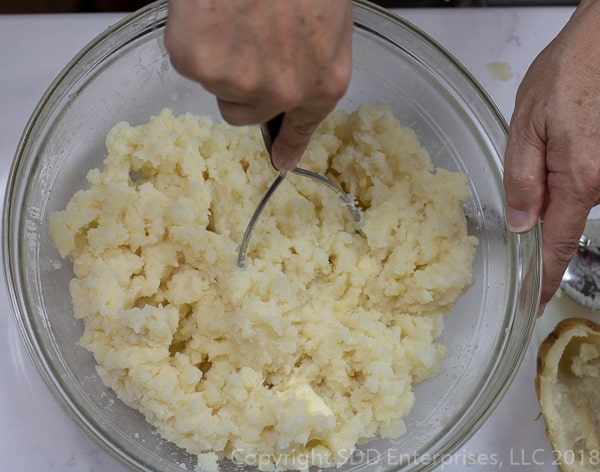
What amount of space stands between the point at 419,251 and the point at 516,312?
Answer: 0.23 meters

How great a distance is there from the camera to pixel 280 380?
4.06 feet

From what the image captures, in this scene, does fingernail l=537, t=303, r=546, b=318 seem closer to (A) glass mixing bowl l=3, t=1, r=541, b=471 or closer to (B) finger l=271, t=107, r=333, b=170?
(A) glass mixing bowl l=3, t=1, r=541, b=471

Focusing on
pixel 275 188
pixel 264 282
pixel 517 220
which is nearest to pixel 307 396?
pixel 264 282

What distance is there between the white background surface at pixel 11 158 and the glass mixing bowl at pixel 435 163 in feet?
0.55

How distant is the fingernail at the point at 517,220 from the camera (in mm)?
1195

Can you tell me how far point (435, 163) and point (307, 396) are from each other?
590mm

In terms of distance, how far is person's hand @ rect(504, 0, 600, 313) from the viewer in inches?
43.9

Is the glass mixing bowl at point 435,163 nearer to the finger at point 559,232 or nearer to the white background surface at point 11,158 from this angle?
the finger at point 559,232

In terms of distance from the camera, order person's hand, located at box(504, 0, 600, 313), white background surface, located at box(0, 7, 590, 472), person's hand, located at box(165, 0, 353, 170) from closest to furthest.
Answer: person's hand, located at box(165, 0, 353, 170) < person's hand, located at box(504, 0, 600, 313) < white background surface, located at box(0, 7, 590, 472)

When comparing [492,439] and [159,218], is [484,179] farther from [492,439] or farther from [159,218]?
[159,218]

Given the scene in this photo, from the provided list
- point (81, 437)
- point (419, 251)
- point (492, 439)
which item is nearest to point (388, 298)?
point (419, 251)

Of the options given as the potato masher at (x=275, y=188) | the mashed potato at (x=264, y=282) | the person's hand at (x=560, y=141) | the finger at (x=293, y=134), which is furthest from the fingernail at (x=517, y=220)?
the finger at (x=293, y=134)

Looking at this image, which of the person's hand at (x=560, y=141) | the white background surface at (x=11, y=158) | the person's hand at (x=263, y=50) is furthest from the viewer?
the white background surface at (x=11, y=158)

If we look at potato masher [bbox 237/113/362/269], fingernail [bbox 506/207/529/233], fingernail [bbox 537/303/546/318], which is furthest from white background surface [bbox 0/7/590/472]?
potato masher [bbox 237/113/362/269]
